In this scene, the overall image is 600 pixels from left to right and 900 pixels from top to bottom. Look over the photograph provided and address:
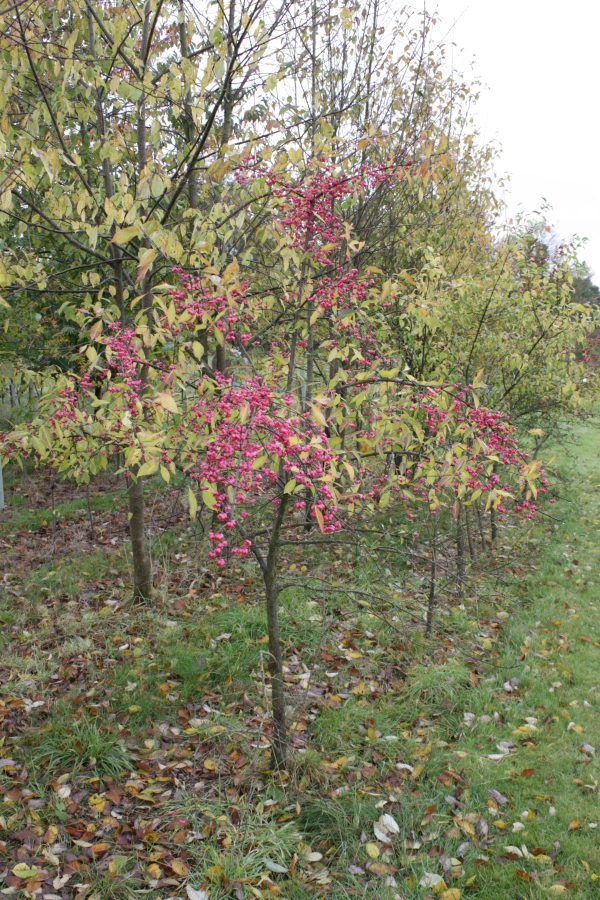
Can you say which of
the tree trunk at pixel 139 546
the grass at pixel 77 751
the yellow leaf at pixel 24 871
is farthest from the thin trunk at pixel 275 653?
the tree trunk at pixel 139 546

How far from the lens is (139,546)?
5688 mm

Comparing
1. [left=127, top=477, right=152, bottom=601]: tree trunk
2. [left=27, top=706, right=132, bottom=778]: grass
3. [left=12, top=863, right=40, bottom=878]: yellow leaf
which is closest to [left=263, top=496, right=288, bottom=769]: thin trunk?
[left=27, top=706, right=132, bottom=778]: grass

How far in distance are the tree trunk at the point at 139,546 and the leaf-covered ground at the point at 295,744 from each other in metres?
0.15

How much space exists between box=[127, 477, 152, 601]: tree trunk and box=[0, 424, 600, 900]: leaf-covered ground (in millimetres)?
153

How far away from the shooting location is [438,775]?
3.92 metres

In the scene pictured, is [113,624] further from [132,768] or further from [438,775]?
[438,775]

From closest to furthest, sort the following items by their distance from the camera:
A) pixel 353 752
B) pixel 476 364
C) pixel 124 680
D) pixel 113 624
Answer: pixel 353 752 < pixel 124 680 < pixel 113 624 < pixel 476 364

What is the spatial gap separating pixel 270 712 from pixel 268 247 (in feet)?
20.1

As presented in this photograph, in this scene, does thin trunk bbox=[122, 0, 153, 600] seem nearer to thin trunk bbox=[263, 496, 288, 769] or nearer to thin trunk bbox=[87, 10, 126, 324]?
thin trunk bbox=[87, 10, 126, 324]

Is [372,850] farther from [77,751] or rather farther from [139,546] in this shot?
[139,546]

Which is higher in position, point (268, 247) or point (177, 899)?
point (268, 247)

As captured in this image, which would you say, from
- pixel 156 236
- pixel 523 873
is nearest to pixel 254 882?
pixel 523 873

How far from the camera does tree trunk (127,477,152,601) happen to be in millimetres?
5523

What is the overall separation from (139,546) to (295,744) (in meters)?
2.37
